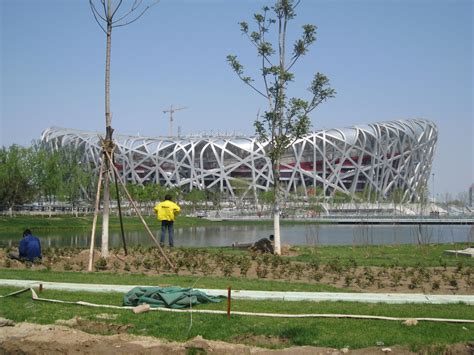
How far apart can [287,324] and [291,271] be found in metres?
5.70

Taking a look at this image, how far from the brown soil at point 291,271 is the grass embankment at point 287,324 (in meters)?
2.43

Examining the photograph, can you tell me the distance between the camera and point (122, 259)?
54.5 feet

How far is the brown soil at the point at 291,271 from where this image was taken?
12539 millimetres

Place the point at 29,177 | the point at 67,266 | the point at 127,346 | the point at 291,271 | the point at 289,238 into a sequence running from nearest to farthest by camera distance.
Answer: the point at 127,346
the point at 291,271
the point at 67,266
the point at 289,238
the point at 29,177

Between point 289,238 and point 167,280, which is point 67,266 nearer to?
point 167,280

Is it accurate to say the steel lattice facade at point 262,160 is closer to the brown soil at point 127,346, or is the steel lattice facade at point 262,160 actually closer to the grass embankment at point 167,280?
the grass embankment at point 167,280

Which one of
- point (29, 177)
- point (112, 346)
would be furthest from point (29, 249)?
point (29, 177)

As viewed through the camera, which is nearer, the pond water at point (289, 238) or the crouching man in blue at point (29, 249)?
the crouching man in blue at point (29, 249)

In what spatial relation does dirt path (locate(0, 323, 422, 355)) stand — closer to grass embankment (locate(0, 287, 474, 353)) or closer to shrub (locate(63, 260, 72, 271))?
grass embankment (locate(0, 287, 474, 353))

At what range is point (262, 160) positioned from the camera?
118 metres

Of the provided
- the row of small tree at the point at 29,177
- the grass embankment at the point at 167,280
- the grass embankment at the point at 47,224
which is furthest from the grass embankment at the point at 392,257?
the row of small tree at the point at 29,177

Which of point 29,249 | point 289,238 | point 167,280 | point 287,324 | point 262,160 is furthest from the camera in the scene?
point 262,160

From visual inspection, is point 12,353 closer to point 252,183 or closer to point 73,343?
point 73,343

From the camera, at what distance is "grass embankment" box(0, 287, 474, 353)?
785 centimetres
